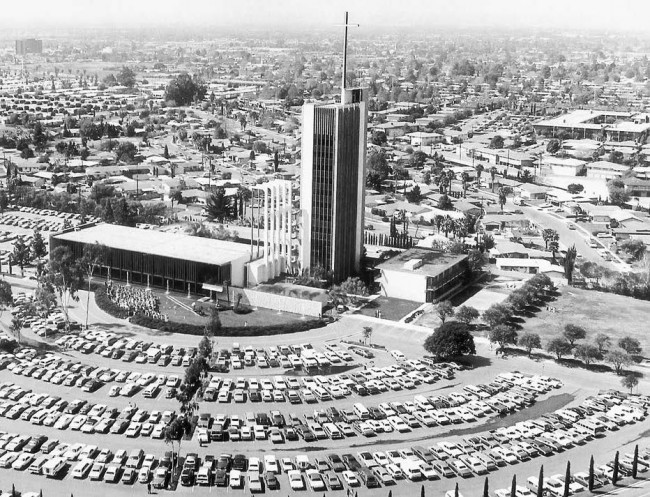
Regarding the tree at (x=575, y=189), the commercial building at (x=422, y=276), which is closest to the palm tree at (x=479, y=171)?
the tree at (x=575, y=189)

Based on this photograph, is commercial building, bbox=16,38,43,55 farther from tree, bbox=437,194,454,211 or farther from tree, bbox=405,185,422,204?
tree, bbox=437,194,454,211

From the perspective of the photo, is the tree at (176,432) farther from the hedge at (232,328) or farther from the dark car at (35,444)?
the hedge at (232,328)

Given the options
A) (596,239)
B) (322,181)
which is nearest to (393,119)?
(596,239)

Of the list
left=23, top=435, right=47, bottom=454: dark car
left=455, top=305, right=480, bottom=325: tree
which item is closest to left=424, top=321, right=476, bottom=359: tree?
left=455, top=305, right=480, bottom=325: tree

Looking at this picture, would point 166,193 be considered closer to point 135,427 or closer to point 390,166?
point 390,166

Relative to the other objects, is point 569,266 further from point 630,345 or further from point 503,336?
point 503,336

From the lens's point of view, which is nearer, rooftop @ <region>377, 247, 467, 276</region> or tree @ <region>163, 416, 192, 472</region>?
tree @ <region>163, 416, 192, 472</region>

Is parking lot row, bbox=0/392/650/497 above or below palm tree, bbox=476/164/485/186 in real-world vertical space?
above
